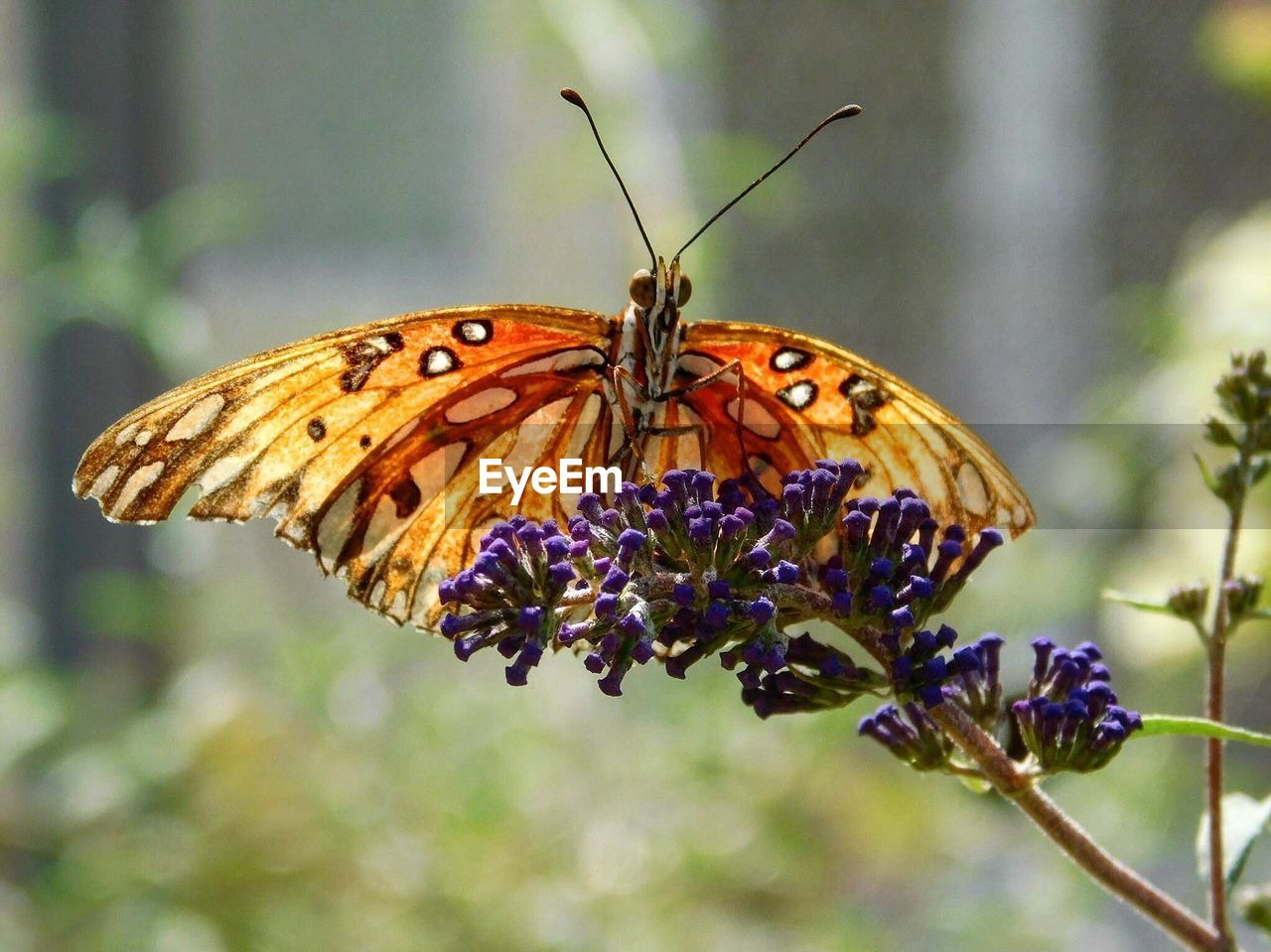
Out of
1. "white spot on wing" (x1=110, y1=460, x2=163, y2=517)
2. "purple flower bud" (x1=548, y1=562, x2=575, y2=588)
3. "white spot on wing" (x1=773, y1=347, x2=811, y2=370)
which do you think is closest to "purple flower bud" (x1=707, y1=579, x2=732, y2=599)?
"purple flower bud" (x1=548, y1=562, x2=575, y2=588)

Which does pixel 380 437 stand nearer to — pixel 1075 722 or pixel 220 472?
pixel 220 472

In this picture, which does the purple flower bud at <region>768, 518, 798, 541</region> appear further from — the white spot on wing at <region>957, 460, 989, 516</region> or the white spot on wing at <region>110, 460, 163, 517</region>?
the white spot on wing at <region>110, 460, 163, 517</region>

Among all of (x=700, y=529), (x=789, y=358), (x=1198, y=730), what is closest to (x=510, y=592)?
(x=700, y=529)

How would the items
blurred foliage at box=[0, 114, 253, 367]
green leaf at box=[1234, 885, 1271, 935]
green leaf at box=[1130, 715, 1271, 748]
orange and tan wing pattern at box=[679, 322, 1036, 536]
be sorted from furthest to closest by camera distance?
1. blurred foliage at box=[0, 114, 253, 367]
2. orange and tan wing pattern at box=[679, 322, 1036, 536]
3. green leaf at box=[1234, 885, 1271, 935]
4. green leaf at box=[1130, 715, 1271, 748]

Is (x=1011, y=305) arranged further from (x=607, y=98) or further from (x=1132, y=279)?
(x=607, y=98)

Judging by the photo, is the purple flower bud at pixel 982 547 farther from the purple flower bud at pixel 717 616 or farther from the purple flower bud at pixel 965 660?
the purple flower bud at pixel 717 616

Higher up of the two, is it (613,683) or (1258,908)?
(613,683)

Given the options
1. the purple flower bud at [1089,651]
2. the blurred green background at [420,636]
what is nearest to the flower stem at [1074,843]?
the purple flower bud at [1089,651]
